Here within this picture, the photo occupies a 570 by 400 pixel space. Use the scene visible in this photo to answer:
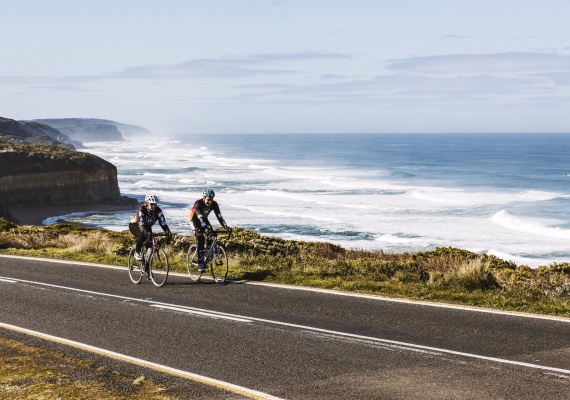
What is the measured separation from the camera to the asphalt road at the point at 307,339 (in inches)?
316

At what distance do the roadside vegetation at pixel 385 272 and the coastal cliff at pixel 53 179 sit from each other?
4746cm

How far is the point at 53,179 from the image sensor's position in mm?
71188

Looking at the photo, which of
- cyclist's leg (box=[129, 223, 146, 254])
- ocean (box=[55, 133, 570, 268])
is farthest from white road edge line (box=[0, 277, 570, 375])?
ocean (box=[55, 133, 570, 268])

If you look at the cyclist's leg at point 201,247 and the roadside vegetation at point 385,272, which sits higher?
the cyclist's leg at point 201,247

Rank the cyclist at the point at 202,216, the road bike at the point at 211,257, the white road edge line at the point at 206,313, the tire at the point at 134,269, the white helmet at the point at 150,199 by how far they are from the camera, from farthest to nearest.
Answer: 1. the tire at the point at 134,269
2. the road bike at the point at 211,257
3. the cyclist at the point at 202,216
4. the white helmet at the point at 150,199
5. the white road edge line at the point at 206,313

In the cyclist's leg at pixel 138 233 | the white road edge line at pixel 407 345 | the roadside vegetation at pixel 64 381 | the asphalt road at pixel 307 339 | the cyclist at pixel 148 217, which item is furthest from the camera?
the cyclist's leg at pixel 138 233

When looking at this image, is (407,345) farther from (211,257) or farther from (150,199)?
(150,199)

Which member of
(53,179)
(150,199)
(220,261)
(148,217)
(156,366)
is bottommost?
(53,179)

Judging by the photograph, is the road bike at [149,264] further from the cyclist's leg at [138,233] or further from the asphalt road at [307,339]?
the asphalt road at [307,339]

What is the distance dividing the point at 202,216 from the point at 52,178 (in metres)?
60.1

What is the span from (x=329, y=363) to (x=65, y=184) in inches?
2663

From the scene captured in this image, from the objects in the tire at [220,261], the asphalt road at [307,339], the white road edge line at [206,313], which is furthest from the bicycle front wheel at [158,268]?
the white road edge line at [206,313]

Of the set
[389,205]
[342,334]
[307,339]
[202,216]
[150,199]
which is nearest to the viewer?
[307,339]

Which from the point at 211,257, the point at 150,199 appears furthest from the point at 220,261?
the point at 150,199
